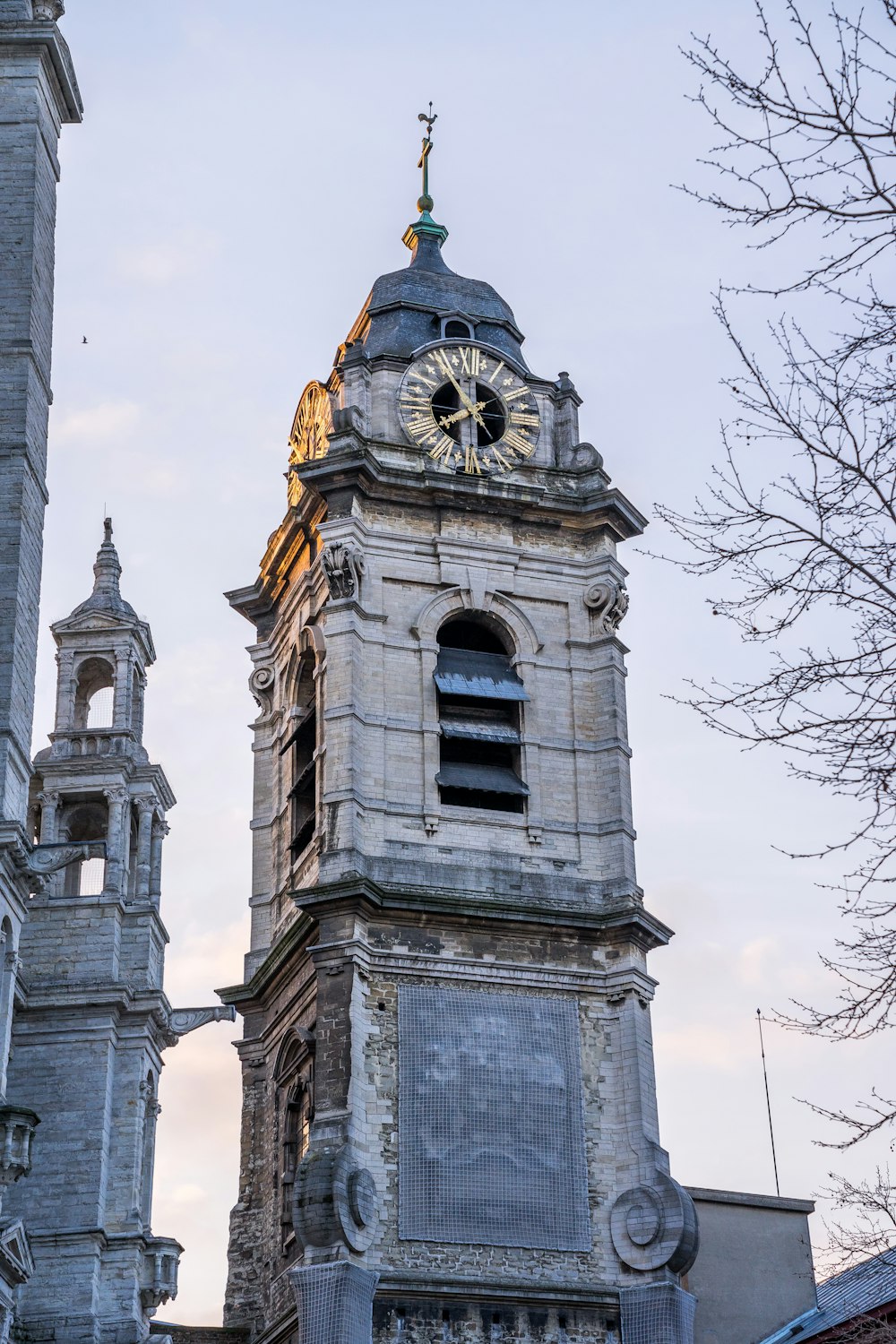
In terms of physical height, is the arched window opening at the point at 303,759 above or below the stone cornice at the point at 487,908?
above

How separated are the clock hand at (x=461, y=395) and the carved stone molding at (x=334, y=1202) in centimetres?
1509

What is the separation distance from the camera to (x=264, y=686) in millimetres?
49375

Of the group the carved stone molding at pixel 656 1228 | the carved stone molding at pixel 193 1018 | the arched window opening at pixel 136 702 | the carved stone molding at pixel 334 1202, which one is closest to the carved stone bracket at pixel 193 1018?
the carved stone molding at pixel 193 1018

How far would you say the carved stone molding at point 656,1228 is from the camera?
131ft

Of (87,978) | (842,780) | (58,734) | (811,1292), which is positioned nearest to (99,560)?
(58,734)

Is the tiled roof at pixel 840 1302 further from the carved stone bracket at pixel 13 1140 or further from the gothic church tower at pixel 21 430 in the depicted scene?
the carved stone bracket at pixel 13 1140

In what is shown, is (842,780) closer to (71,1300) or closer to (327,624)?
(71,1300)

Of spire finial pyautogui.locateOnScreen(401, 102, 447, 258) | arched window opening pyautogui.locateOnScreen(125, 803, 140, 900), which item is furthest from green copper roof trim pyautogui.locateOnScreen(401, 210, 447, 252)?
arched window opening pyautogui.locateOnScreen(125, 803, 140, 900)

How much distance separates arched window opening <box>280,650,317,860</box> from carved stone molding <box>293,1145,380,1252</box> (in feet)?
24.6

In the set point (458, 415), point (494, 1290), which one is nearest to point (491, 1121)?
point (494, 1290)

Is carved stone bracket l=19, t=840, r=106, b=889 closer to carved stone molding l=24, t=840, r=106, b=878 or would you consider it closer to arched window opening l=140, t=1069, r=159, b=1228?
carved stone molding l=24, t=840, r=106, b=878

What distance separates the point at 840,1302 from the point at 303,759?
1384 cm

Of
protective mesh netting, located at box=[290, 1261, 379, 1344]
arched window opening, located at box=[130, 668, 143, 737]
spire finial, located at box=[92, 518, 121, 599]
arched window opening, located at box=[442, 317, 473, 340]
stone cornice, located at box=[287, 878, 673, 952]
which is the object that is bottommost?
protective mesh netting, located at box=[290, 1261, 379, 1344]

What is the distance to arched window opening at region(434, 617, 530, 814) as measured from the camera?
4412 cm
